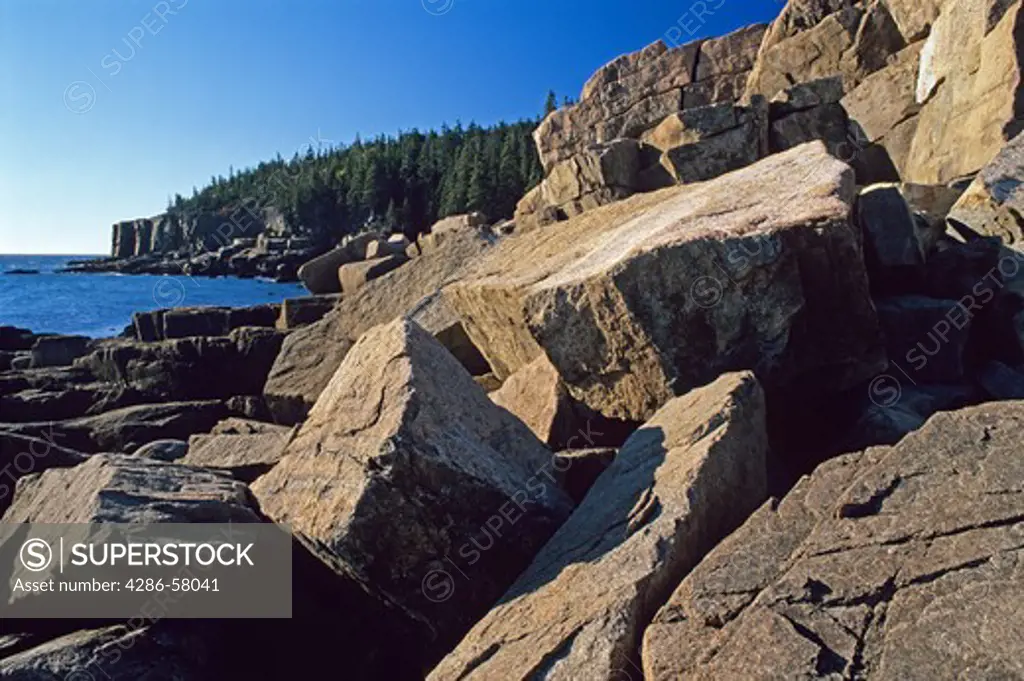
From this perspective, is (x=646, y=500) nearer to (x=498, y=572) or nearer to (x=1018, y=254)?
(x=498, y=572)

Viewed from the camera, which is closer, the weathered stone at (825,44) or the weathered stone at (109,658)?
the weathered stone at (109,658)

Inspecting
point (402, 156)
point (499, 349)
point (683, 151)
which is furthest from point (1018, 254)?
point (402, 156)

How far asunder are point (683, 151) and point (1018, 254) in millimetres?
10293

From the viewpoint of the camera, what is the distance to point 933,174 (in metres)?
12.0

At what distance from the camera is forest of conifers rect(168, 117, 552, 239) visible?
64.2 m

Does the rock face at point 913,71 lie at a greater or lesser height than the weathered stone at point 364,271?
greater

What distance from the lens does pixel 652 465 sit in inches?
147

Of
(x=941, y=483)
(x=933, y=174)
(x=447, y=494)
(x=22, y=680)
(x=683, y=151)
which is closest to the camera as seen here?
(x=941, y=483)

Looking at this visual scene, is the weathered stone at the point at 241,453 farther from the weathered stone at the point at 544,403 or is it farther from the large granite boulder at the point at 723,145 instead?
the large granite boulder at the point at 723,145

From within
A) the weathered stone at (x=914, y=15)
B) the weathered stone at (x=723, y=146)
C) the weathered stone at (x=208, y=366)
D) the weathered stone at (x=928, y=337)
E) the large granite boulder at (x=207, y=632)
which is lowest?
the large granite boulder at (x=207, y=632)

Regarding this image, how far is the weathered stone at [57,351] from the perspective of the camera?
54.3ft

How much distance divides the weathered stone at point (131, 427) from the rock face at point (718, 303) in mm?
5175

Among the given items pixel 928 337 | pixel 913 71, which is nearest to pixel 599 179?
pixel 913 71

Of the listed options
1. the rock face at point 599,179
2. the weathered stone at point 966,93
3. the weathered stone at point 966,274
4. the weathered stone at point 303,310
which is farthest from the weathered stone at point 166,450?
the rock face at point 599,179
